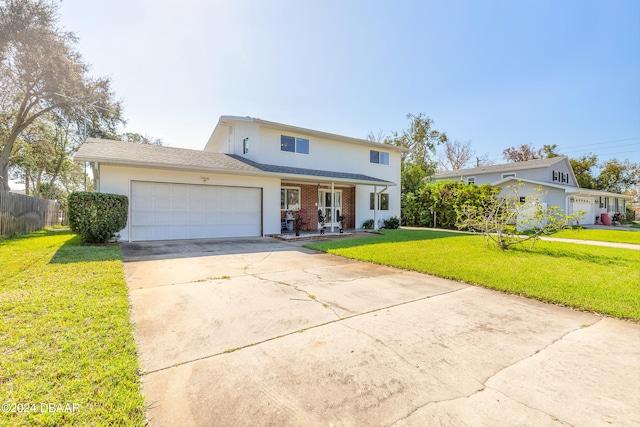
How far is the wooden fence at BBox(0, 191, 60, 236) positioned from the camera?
10.6m

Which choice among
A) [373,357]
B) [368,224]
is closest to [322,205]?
[368,224]

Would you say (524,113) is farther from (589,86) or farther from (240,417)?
(240,417)

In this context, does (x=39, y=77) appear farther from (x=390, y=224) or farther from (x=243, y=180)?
(x=390, y=224)

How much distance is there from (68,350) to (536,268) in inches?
347

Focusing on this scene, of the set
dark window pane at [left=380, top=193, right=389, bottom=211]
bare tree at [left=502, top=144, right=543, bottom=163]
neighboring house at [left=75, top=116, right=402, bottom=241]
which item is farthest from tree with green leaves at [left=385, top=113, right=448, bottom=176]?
bare tree at [left=502, top=144, right=543, bottom=163]

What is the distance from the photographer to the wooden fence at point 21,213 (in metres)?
→ 10.6

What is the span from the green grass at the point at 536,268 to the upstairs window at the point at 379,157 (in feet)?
28.4

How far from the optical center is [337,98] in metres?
17.6

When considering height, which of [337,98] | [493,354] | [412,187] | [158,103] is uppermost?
[337,98]

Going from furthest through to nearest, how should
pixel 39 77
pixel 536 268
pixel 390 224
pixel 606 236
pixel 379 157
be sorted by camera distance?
pixel 379 157
pixel 39 77
pixel 390 224
pixel 606 236
pixel 536 268

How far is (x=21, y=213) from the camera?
1232 centimetres

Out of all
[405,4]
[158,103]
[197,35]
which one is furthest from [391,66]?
[158,103]

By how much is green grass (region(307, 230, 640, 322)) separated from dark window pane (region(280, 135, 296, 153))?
650 cm

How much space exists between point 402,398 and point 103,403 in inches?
89.5
